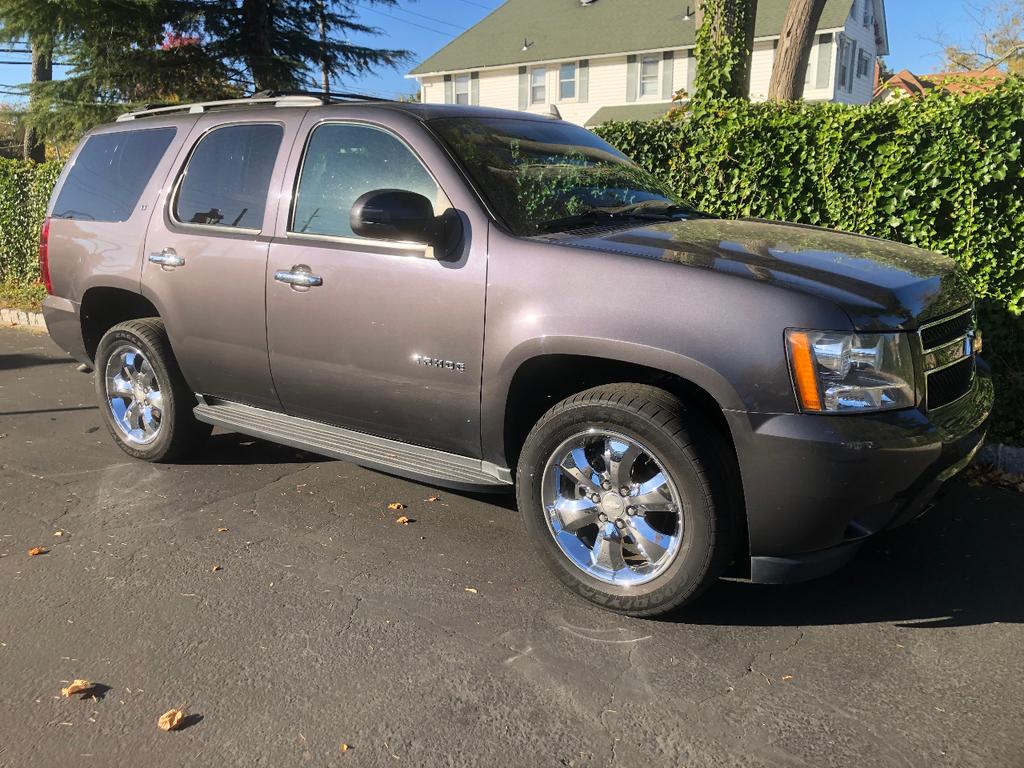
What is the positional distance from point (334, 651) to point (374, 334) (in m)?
1.39

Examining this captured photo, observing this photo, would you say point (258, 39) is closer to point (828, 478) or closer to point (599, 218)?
point (599, 218)

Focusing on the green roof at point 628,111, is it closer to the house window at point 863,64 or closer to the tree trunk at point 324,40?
the house window at point 863,64

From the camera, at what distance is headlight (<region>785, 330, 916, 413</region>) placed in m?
2.97

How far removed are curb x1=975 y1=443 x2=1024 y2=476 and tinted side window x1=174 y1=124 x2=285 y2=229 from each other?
4.25 meters

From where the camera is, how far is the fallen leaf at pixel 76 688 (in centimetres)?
296

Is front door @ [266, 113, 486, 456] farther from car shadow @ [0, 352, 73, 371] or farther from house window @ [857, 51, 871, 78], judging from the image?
house window @ [857, 51, 871, 78]

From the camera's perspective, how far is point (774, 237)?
3.84 m

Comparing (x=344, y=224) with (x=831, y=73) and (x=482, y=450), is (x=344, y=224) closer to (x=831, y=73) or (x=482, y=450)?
(x=482, y=450)

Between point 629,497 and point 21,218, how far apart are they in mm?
10962

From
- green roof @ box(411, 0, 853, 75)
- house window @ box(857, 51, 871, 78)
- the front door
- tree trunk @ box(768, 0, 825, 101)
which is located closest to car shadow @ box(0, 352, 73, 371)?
the front door

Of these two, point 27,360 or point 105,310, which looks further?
point 27,360

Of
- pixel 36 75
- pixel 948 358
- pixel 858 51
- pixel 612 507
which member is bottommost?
pixel 612 507

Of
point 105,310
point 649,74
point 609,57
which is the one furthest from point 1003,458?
point 609,57

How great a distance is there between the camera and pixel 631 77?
3150cm
